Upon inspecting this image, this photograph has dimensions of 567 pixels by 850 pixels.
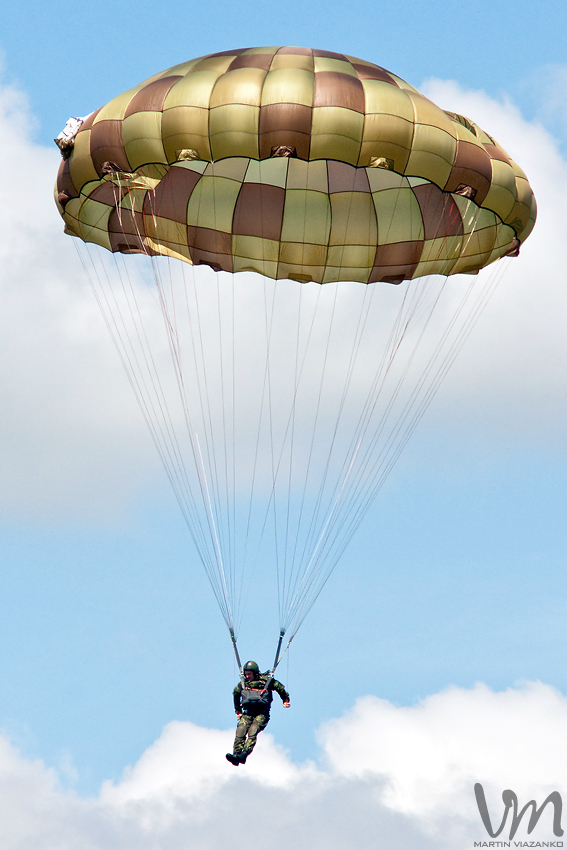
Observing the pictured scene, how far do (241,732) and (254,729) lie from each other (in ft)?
0.75

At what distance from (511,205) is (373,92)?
336cm

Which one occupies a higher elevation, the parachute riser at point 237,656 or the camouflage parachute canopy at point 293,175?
the camouflage parachute canopy at point 293,175

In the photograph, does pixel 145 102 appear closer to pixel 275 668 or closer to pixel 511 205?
pixel 511 205

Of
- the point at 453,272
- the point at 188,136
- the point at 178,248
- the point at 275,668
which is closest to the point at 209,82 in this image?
the point at 188,136

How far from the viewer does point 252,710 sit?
23.8 meters

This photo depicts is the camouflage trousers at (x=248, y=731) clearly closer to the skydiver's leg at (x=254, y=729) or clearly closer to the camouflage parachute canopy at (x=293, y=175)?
the skydiver's leg at (x=254, y=729)

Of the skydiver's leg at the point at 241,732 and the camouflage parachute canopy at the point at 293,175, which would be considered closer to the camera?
the skydiver's leg at the point at 241,732

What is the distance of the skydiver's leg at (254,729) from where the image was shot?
2362 centimetres

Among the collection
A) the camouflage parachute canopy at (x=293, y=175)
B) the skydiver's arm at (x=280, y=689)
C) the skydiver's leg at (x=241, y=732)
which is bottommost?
the skydiver's leg at (x=241, y=732)

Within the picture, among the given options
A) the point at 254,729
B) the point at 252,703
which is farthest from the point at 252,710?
the point at 254,729

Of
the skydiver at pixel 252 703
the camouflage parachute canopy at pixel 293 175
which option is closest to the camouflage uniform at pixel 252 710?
the skydiver at pixel 252 703

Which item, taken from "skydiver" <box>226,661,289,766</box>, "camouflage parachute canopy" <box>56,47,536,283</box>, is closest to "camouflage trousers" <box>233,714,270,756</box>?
"skydiver" <box>226,661,289,766</box>

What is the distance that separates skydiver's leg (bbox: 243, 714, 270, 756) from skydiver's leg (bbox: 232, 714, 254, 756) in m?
0.05

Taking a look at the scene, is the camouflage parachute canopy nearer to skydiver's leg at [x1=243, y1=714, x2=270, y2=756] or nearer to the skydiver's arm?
the skydiver's arm
